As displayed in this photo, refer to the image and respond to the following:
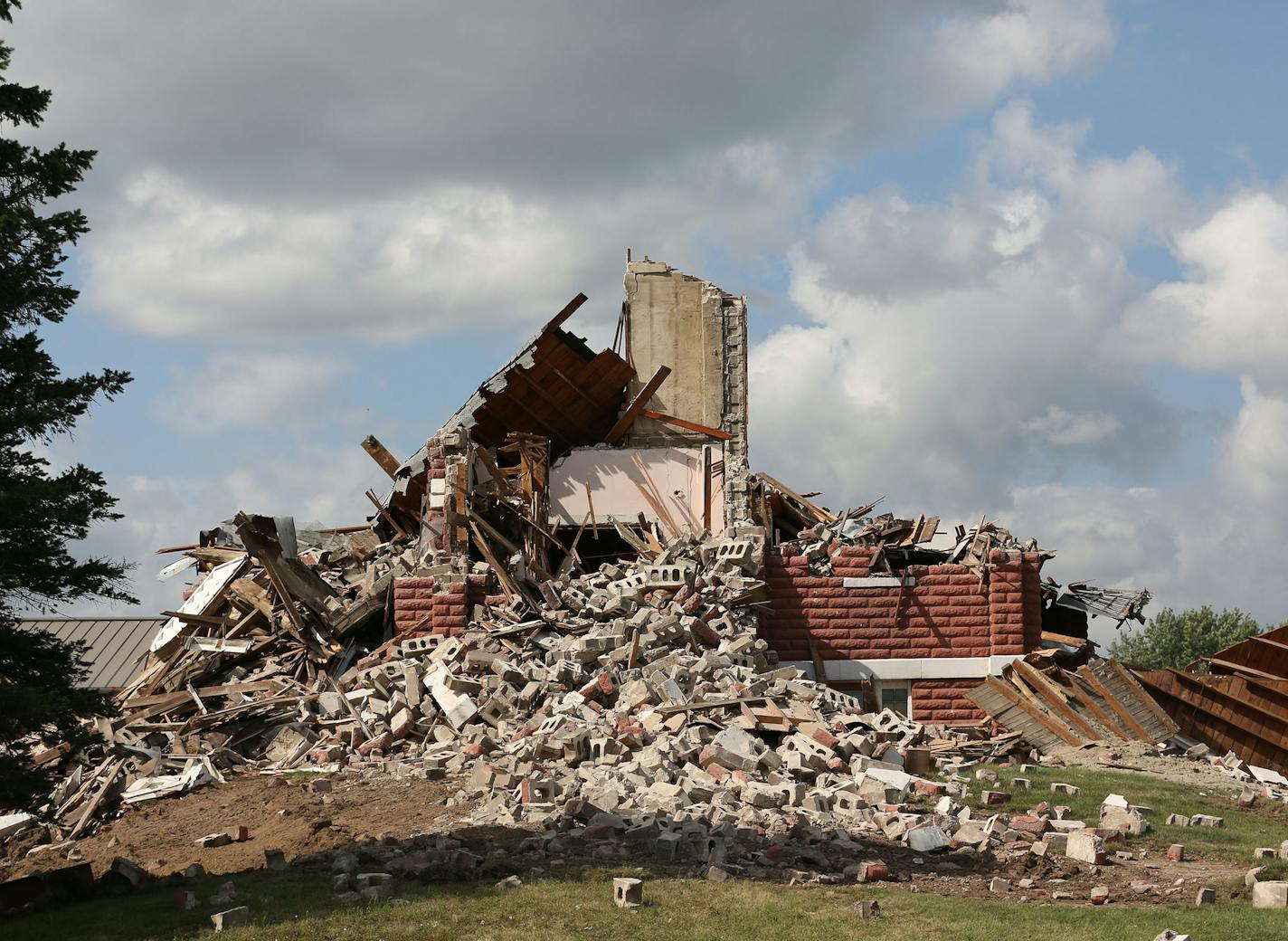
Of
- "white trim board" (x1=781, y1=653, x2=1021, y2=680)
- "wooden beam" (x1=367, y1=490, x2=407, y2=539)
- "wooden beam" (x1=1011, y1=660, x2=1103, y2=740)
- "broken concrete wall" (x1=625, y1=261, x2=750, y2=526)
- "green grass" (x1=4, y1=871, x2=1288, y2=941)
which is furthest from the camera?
"broken concrete wall" (x1=625, y1=261, x2=750, y2=526)

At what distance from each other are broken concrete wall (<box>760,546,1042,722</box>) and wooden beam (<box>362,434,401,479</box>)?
35.1ft

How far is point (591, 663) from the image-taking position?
64.3 ft

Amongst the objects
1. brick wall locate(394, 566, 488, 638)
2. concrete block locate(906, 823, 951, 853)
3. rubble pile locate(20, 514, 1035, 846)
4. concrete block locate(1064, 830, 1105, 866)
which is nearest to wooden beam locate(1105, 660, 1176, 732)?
rubble pile locate(20, 514, 1035, 846)

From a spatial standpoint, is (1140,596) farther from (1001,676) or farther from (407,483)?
(407,483)

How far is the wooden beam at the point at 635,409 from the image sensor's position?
1300 inches

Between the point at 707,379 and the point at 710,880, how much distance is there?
24.3m

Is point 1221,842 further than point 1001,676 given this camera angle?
No

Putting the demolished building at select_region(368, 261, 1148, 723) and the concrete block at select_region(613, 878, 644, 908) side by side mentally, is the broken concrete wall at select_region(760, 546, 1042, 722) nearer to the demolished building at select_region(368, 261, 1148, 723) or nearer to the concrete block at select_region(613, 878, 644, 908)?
the demolished building at select_region(368, 261, 1148, 723)

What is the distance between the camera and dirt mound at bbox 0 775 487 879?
1437 cm

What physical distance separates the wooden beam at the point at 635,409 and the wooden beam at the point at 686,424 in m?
0.30

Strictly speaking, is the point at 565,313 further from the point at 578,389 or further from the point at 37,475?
the point at 37,475

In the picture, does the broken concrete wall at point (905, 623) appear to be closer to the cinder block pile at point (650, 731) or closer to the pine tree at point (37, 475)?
the cinder block pile at point (650, 731)

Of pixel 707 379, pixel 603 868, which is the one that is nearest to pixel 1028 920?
pixel 603 868

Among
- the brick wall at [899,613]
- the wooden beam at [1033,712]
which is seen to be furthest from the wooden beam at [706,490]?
the wooden beam at [1033,712]
